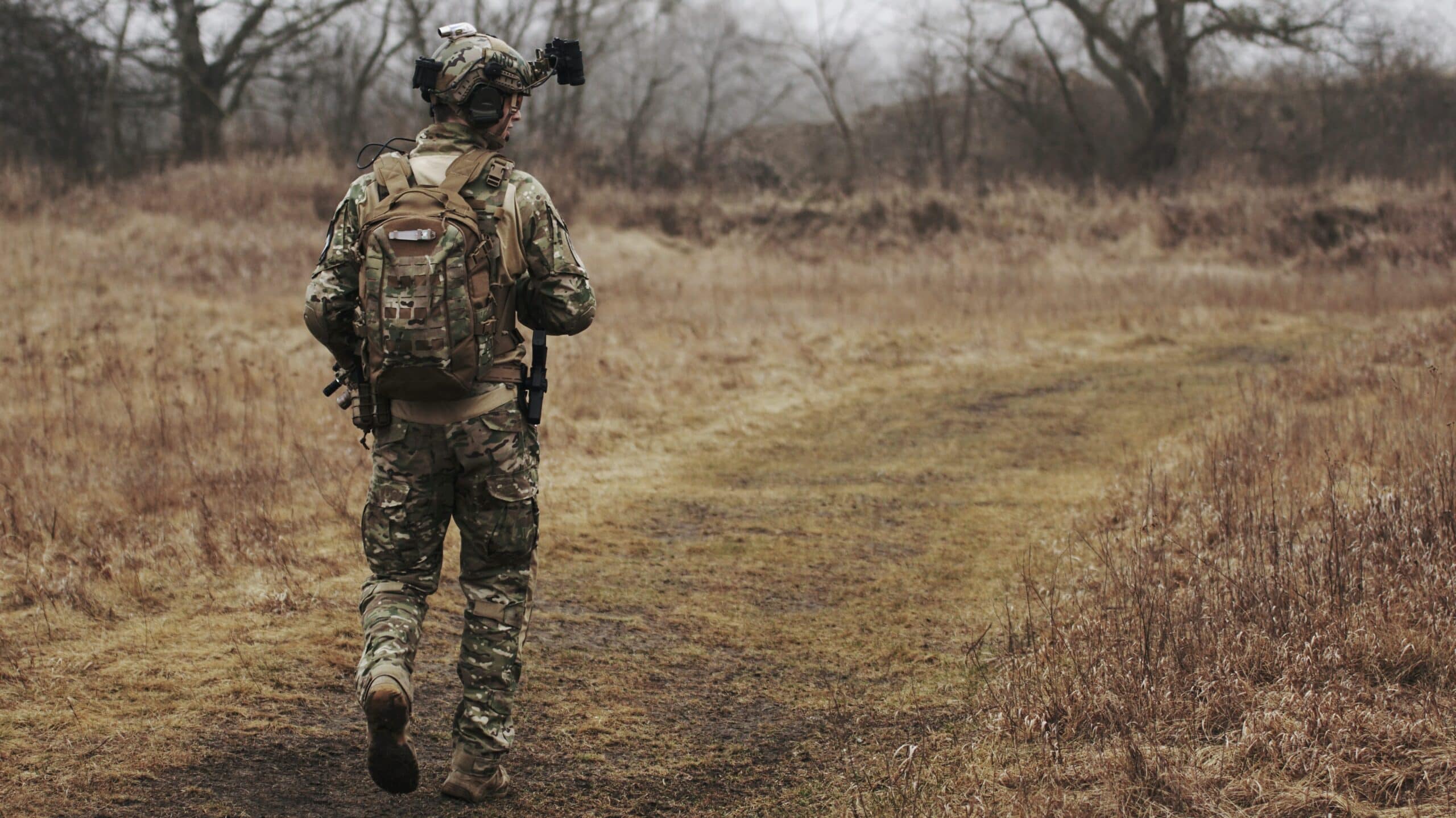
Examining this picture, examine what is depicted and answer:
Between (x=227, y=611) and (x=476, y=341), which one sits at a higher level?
(x=476, y=341)

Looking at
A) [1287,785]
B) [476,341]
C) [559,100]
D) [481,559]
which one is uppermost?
[559,100]

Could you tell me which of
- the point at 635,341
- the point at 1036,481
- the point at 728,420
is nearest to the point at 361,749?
the point at 1036,481

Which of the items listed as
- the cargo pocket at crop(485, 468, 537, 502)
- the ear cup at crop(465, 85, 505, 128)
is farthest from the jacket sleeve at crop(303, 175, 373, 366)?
the cargo pocket at crop(485, 468, 537, 502)

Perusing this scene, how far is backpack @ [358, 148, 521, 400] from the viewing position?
3.14 meters

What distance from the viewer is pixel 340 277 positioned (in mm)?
3361

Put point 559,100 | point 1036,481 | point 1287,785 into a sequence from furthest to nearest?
point 559,100 < point 1036,481 < point 1287,785

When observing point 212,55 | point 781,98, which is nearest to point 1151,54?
point 781,98

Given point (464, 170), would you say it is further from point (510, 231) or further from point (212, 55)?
point (212, 55)

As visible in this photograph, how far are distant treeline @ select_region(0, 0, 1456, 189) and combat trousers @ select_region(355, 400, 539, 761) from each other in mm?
21133

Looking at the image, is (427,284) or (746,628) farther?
(746,628)

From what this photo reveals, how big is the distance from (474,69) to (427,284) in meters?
0.68

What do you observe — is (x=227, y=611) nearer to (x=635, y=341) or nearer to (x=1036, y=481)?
(x=1036, y=481)

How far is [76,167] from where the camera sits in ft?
69.5

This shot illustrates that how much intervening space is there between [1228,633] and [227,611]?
3912mm
